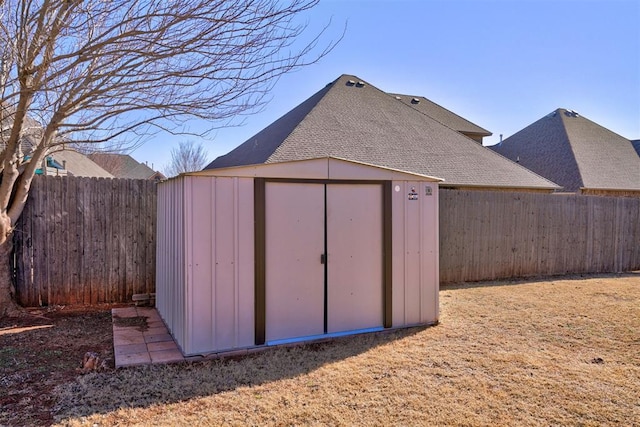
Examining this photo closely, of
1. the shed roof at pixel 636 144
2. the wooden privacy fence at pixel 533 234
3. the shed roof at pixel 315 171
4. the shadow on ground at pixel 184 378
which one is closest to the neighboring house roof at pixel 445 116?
the wooden privacy fence at pixel 533 234

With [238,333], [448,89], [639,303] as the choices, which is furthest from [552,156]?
[238,333]

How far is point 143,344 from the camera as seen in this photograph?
4.55m

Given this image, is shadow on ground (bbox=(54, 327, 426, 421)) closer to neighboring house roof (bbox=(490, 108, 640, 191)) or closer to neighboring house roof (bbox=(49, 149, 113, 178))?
neighboring house roof (bbox=(490, 108, 640, 191))

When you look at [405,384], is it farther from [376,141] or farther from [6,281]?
[376,141]

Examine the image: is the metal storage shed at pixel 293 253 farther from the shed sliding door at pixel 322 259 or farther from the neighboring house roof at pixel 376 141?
the neighboring house roof at pixel 376 141

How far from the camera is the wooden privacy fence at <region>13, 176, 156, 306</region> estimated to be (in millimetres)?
5852

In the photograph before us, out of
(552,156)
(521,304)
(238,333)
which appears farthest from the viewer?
(552,156)

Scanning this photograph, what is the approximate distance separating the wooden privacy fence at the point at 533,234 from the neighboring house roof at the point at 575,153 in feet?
17.4

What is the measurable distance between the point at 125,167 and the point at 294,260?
3227 centimetres

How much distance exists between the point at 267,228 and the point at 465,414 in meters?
2.56

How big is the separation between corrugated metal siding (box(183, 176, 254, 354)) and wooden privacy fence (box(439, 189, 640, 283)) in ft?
15.4

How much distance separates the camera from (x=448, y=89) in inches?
661

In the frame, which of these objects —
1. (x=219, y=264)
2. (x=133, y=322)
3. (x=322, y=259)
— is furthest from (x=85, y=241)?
(x=322, y=259)

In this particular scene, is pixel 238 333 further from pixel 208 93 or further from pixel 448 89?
pixel 448 89
